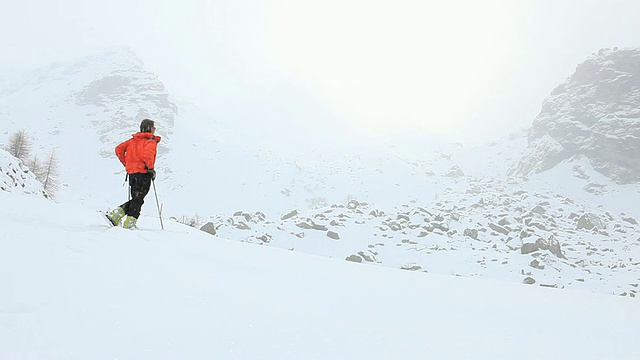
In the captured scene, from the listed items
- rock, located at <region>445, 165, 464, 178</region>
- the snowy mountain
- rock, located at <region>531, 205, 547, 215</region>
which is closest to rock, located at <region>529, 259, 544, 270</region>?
the snowy mountain

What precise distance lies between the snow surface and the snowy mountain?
55.8ft

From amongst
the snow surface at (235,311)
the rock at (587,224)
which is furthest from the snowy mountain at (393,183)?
the snow surface at (235,311)

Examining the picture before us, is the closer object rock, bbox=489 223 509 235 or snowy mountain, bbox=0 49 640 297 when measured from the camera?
snowy mountain, bbox=0 49 640 297

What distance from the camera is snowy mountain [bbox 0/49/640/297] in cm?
2362

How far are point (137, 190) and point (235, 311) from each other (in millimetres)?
4140

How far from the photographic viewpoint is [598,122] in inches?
2564

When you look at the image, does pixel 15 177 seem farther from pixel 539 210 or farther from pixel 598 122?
pixel 598 122

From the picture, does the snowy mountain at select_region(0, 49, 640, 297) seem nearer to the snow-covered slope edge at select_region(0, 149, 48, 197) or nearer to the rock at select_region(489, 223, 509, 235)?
the rock at select_region(489, 223, 509, 235)

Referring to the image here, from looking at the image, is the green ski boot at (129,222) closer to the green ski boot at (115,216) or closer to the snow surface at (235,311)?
the green ski boot at (115,216)

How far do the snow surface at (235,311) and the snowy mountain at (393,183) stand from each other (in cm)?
1700

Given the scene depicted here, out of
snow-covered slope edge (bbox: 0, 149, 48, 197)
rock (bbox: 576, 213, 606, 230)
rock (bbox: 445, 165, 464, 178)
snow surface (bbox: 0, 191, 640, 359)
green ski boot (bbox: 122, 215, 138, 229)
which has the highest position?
rock (bbox: 445, 165, 464, 178)

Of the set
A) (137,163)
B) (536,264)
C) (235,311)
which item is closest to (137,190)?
(137,163)

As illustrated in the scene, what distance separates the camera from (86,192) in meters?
53.2

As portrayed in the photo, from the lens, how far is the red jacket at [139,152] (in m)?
5.57
